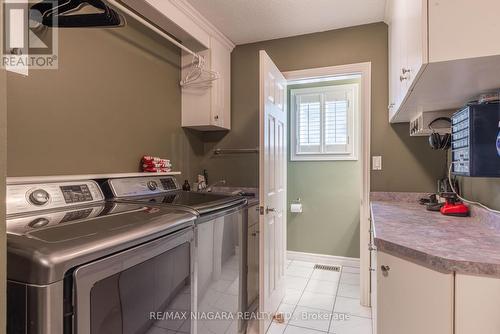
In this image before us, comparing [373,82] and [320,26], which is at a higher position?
[320,26]

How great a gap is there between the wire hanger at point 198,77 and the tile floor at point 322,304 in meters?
2.03


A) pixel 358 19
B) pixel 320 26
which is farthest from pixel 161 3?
pixel 358 19

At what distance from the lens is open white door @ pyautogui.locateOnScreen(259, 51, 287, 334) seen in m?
1.77

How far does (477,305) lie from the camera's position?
80 cm

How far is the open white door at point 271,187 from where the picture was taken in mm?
1770

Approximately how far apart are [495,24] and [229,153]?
207cm

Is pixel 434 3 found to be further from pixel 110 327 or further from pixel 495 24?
pixel 110 327

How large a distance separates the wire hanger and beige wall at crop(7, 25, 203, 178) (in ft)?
0.33

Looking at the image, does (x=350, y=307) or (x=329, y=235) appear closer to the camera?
(x=350, y=307)

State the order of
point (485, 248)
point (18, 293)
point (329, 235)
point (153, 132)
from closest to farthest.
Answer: point (18, 293) → point (485, 248) → point (153, 132) → point (329, 235)

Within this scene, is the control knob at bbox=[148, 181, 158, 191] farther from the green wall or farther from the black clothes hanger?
the green wall

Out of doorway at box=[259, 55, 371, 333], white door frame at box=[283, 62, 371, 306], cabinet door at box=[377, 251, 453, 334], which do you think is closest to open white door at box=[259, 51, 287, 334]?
doorway at box=[259, 55, 371, 333]

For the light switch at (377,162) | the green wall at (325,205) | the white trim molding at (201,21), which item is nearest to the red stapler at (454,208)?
the light switch at (377,162)

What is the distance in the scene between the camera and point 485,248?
3.05 ft
